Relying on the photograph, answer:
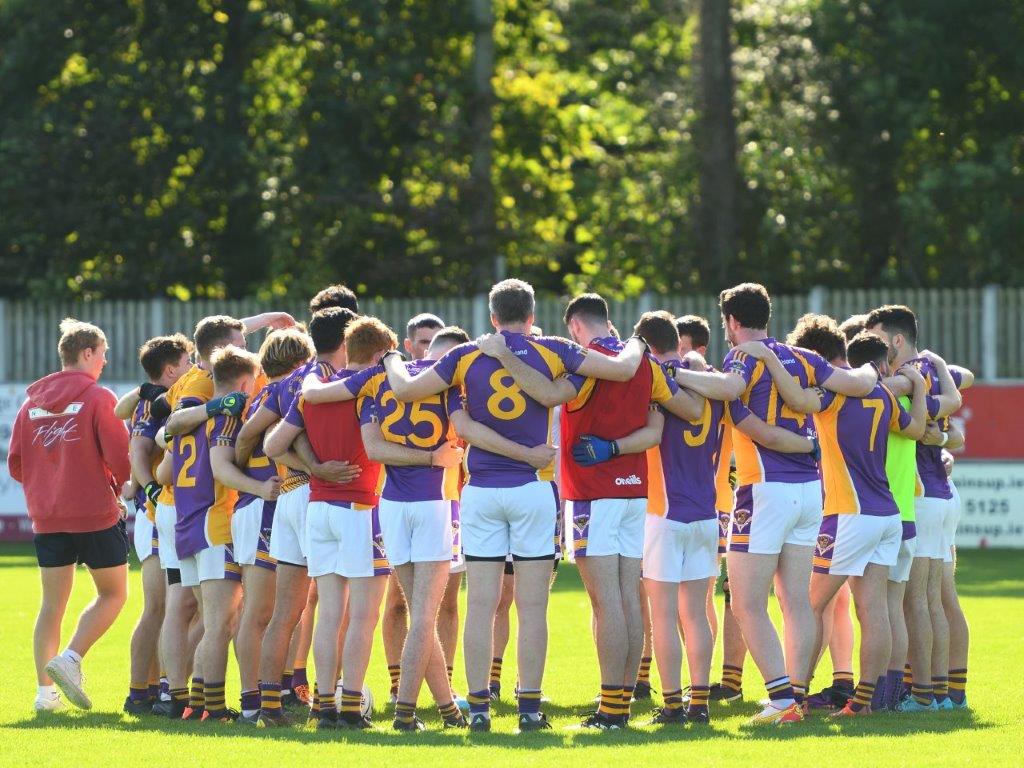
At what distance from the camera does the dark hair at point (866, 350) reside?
9.33 metres

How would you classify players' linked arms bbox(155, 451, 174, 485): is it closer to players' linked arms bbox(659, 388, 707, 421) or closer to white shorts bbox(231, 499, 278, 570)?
white shorts bbox(231, 499, 278, 570)

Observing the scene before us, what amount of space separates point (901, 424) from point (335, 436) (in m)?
3.04

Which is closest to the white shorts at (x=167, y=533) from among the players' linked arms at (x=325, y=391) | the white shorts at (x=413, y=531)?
the players' linked arms at (x=325, y=391)

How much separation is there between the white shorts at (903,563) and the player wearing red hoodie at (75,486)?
14.3 ft

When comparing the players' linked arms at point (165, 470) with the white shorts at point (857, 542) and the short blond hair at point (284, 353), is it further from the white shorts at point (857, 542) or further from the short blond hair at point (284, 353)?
the white shorts at point (857, 542)

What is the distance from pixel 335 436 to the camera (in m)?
8.71

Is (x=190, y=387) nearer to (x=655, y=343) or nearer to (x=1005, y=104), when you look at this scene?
(x=655, y=343)


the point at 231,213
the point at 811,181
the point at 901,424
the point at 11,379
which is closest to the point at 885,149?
the point at 811,181

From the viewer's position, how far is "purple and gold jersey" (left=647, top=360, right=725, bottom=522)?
879 cm

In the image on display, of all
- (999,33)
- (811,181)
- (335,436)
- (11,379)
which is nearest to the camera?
(335,436)

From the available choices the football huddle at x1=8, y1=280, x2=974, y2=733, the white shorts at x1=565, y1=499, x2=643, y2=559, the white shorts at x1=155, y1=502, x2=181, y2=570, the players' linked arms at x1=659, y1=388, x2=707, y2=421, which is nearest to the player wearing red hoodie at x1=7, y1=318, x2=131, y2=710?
the football huddle at x1=8, y1=280, x2=974, y2=733

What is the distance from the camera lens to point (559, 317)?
21859 mm

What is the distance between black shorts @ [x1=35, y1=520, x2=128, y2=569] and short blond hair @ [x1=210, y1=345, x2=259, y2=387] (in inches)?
57.8

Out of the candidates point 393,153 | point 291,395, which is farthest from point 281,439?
point 393,153
